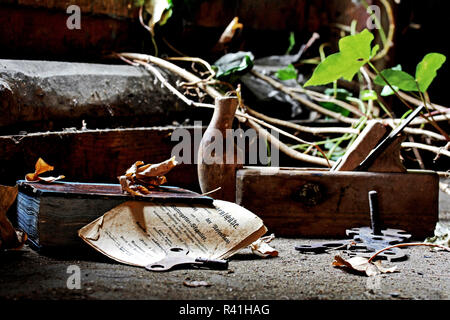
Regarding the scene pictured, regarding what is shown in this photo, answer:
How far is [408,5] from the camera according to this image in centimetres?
341

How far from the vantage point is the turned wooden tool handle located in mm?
1865

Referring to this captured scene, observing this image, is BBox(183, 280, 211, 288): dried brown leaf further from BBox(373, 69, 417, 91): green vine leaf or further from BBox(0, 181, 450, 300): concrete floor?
BBox(373, 69, 417, 91): green vine leaf

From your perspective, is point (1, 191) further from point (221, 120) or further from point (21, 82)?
point (221, 120)

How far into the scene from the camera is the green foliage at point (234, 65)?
249 cm

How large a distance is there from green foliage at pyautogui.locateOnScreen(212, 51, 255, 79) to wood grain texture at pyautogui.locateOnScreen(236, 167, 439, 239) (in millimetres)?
798

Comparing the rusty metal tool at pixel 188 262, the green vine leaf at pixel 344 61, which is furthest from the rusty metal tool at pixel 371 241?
the green vine leaf at pixel 344 61

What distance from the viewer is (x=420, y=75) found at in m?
2.00

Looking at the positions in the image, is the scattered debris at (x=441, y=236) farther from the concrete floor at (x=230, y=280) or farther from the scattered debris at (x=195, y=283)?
the scattered debris at (x=195, y=283)

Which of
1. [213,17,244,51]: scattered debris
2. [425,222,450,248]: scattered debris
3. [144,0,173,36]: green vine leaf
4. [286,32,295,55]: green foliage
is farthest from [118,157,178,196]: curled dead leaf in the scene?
[286,32,295,55]: green foliage

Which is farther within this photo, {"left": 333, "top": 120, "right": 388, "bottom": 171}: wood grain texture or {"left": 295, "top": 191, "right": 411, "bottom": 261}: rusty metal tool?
{"left": 333, "top": 120, "right": 388, "bottom": 171}: wood grain texture

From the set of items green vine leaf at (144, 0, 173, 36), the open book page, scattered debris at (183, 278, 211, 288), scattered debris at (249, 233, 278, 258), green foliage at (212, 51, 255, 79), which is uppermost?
green vine leaf at (144, 0, 173, 36)

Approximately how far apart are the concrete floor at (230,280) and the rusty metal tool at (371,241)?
9cm

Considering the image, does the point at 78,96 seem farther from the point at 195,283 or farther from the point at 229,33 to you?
the point at 195,283
